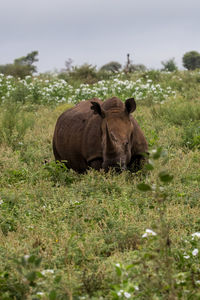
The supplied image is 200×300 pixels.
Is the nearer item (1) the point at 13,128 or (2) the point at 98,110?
(2) the point at 98,110

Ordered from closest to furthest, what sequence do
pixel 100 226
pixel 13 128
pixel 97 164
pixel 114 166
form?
1. pixel 100 226
2. pixel 114 166
3. pixel 97 164
4. pixel 13 128

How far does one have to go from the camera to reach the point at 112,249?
416 centimetres

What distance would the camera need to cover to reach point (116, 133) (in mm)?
5879

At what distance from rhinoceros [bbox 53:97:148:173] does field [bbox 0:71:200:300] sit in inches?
8.8

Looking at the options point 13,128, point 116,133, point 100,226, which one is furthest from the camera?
point 13,128

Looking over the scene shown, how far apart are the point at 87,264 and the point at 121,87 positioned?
11.6 metres

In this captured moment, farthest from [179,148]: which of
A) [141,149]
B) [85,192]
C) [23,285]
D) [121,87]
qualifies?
[121,87]

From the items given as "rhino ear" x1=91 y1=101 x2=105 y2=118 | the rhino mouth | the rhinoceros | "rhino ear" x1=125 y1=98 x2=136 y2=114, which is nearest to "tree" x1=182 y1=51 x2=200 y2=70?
the rhinoceros

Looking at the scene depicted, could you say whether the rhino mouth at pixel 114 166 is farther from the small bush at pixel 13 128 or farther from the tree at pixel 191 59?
the tree at pixel 191 59

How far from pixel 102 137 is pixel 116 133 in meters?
0.35

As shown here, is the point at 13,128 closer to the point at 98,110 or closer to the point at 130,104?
the point at 98,110

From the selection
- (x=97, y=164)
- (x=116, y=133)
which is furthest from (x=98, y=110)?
(x=97, y=164)

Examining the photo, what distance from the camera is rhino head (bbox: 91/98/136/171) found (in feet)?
19.1

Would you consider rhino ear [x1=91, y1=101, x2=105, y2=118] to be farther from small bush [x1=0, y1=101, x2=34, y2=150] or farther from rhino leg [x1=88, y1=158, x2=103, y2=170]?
small bush [x1=0, y1=101, x2=34, y2=150]
